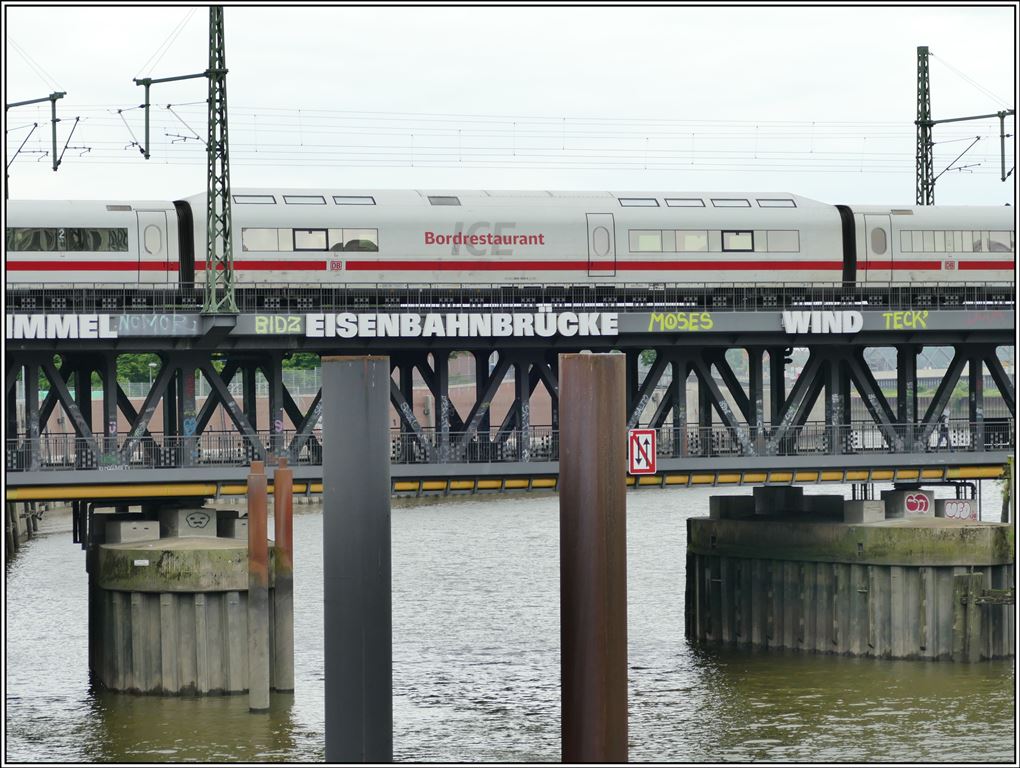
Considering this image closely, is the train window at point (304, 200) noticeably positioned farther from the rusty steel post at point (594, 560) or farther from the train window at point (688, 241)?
the rusty steel post at point (594, 560)

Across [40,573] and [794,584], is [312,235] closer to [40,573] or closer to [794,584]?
[794,584]

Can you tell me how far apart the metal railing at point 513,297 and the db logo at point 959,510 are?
6.87 metres

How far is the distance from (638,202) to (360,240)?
10252mm

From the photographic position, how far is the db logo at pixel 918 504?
5775cm

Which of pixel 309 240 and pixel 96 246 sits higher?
pixel 309 240

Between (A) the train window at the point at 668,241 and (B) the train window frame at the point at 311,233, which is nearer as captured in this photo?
(B) the train window frame at the point at 311,233

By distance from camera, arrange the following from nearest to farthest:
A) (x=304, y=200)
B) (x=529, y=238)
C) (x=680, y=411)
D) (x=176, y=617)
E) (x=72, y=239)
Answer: (x=176, y=617) < (x=680, y=411) < (x=72, y=239) < (x=304, y=200) < (x=529, y=238)

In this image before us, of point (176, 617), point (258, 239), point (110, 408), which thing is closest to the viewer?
point (176, 617)

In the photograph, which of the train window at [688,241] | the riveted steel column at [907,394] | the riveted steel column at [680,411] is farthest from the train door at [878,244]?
the riveted steel column at [680,411]

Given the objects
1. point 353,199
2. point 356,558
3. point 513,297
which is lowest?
point 356,558

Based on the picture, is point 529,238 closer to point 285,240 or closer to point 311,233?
point 311,233

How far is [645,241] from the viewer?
200 feet

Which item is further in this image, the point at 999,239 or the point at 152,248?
the point at 999,239

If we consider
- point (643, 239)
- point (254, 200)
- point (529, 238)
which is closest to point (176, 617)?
point (254, 200)
